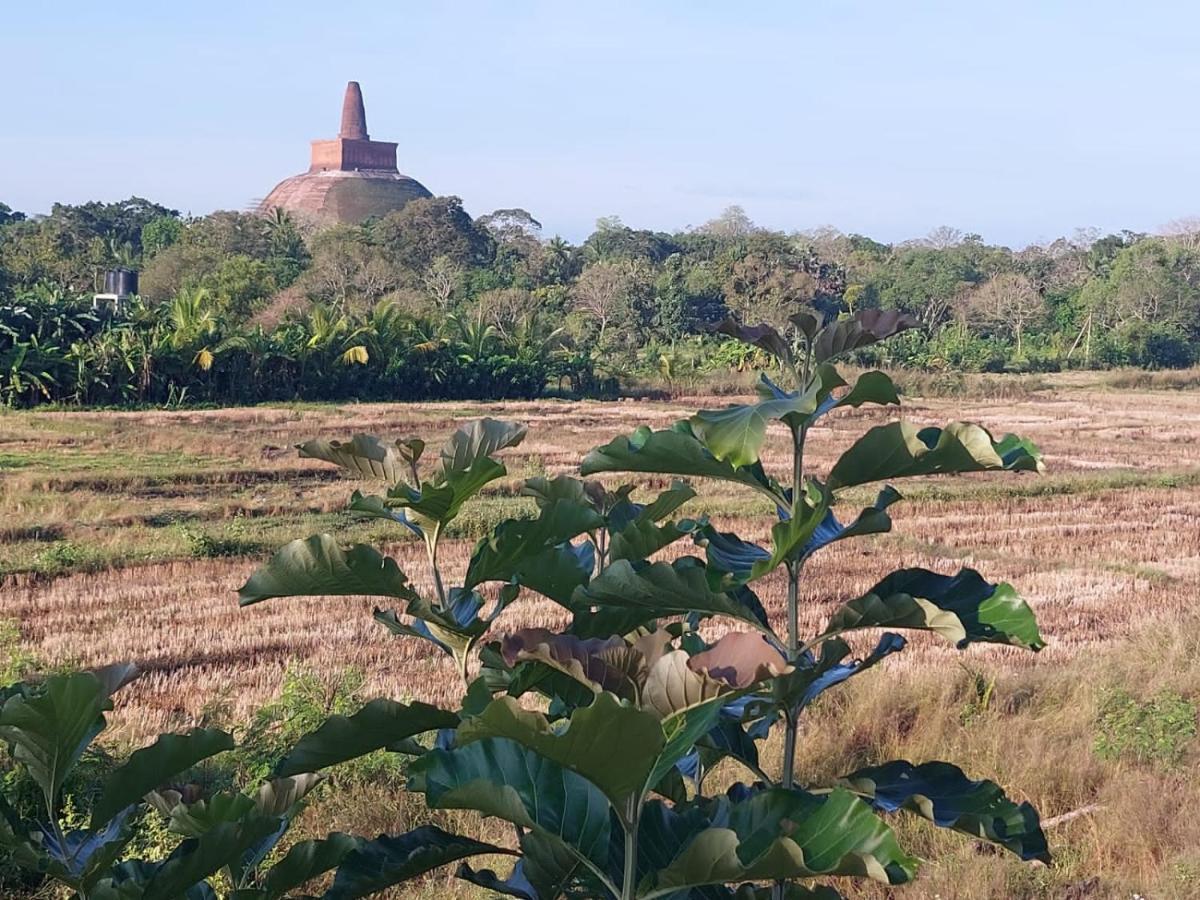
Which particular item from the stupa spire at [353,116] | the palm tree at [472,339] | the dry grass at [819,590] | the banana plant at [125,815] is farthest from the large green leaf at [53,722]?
the stupa spire at [353,116]

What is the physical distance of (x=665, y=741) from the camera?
103 centimetres

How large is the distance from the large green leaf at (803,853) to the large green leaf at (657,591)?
313 millimetres

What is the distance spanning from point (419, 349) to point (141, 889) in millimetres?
23963

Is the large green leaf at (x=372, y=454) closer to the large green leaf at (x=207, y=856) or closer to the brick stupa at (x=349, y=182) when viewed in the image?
the large green leaf at (x=207, y=856)

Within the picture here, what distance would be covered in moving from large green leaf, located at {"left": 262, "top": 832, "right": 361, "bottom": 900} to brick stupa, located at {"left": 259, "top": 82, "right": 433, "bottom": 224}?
66.9m

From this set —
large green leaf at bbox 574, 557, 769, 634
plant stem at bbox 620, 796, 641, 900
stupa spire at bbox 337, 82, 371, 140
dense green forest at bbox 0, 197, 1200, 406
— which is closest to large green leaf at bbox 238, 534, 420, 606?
large green leaf at bbox 574, 557, 769, 634

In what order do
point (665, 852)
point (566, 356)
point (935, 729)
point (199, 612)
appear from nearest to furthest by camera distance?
point (665, 852) < point (935, 729) < point (199, 612) < point (566, 356)

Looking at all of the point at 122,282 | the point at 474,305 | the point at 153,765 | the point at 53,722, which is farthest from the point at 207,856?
the point at 474,305

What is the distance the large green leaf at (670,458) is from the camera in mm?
1477

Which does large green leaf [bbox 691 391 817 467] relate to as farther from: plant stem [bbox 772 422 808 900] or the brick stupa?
the brick stupa

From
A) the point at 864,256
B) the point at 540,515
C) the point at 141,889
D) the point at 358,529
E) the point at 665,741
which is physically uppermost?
the point at 864,256

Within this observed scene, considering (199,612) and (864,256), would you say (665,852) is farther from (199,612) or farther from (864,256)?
(864,256)

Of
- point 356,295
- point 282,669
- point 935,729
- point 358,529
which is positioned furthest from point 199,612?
point 356,295

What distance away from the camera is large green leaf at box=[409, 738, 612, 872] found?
1.19m
